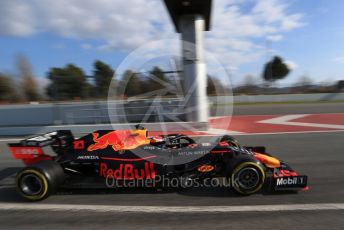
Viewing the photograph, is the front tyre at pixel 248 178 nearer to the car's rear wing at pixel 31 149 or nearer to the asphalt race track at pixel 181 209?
the asphalt race track at pixel 181 209

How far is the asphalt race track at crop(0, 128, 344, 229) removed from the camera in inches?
151

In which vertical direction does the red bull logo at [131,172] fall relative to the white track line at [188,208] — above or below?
above

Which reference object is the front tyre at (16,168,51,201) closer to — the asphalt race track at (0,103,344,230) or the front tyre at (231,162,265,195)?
the asphalt race track at (0,103,344,230)

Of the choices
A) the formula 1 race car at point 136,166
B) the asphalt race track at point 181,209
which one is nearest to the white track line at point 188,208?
the asphalt race track at point 181,209

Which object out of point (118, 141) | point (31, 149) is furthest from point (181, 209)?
point (31, 149)

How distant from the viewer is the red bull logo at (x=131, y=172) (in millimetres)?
4812

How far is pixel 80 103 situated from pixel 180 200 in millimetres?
7710

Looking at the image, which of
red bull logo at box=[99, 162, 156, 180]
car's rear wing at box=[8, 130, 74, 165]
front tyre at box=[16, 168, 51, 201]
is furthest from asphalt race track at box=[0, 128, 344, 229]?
car's rear wing at box=[8, 130, 74, 165]

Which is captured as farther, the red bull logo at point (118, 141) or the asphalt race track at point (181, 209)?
the red bull logo at point (118, 141)

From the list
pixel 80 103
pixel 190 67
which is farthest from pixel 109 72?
pixel 190 67

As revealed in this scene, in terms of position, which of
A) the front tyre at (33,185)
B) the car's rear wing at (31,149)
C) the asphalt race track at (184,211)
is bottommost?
the asphalt race track at (184,211)

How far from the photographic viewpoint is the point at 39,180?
4.69m

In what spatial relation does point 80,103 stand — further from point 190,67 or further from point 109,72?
point 190,67

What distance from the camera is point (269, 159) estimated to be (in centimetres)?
501
